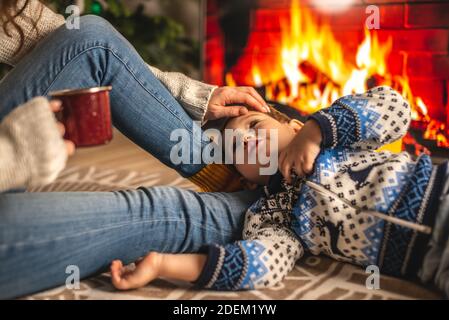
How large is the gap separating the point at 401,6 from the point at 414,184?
114 centimetres

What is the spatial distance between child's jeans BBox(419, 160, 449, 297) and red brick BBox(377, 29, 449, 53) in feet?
3.35

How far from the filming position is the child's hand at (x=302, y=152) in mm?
1011

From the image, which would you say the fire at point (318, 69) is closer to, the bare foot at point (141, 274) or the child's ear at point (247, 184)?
the child's ear at point (247, 184)

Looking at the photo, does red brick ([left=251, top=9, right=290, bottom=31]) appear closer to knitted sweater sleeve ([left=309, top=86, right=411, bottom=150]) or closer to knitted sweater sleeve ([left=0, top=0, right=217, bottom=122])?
knitted sweater sleeve ([left=0, top=0, right=217, bottom=122])

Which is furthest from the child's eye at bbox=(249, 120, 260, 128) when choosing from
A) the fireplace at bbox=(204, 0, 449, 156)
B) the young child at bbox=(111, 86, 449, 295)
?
the fireplace at bbox=(204, 0, 449, 156)

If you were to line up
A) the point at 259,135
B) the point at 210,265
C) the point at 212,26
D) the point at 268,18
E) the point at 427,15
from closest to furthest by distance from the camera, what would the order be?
the point at 210,265 → the point at 259,135 → the point at 427,15 → the point at 268,18 → the point at 212,26

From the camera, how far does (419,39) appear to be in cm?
185

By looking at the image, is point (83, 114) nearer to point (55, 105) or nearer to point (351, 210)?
point (55, 105)

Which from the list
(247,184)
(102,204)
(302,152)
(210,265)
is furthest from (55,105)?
(247,184)

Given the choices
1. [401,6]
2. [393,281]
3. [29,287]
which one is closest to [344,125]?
[393,281]

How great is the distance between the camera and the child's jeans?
899 millimetres

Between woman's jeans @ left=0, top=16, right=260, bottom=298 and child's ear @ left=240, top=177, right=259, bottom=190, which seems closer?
woman's jeans @ left=0, top=16, right=260, bottom=298

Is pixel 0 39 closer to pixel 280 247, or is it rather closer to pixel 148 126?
pixel 148 126

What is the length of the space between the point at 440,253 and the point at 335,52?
50.0 inches
